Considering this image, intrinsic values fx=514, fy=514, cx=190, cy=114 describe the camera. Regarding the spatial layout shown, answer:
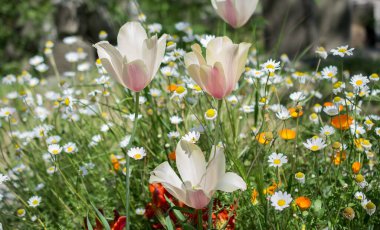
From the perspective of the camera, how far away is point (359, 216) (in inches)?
63.6

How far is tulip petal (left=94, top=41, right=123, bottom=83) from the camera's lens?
49.2 inches

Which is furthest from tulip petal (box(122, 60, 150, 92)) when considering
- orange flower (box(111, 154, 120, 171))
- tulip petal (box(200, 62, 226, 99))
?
orange flower (box(111, 154, 120, 171))

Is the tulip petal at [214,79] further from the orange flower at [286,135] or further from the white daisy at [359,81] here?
the white daisy at [359,81]

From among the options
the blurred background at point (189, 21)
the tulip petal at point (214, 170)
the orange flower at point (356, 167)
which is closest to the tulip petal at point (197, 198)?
the tulip petal at point (214, 170)

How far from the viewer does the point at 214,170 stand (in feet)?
4.00

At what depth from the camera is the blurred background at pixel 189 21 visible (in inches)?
261

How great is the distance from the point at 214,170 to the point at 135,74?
0.30 meters

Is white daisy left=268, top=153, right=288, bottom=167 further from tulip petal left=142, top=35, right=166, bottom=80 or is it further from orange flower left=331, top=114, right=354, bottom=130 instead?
tulip petal left=142, top=35, right=166, bottom=80

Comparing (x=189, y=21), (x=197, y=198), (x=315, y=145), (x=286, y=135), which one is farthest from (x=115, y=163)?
(x=189, y=21)

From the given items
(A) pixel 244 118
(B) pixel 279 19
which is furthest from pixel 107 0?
(A) pixel 244 118

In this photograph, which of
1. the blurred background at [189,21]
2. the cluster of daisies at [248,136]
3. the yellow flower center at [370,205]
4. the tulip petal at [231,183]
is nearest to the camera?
the tulip petal at [231,183]

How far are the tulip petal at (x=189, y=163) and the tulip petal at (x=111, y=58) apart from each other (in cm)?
24

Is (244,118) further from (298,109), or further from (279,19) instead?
(279,19)

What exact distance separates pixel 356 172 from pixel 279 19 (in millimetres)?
5351
